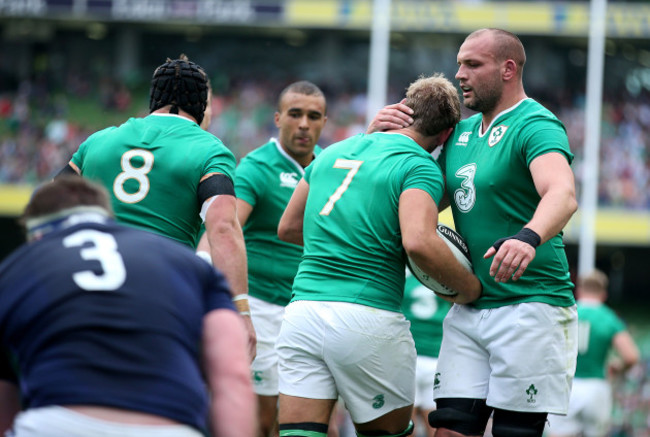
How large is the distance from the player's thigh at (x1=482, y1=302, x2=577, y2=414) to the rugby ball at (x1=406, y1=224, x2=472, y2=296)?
0.27 metres

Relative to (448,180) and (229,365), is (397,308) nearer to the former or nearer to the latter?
Answer: (448,180)

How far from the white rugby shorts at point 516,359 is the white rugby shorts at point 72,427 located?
8.08 ft

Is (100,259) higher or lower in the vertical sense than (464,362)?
higher

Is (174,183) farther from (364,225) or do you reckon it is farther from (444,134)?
(444,134)

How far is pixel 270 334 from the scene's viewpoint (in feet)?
22.2

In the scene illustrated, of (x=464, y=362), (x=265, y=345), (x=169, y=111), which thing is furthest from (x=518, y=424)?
(x=169, y=111)

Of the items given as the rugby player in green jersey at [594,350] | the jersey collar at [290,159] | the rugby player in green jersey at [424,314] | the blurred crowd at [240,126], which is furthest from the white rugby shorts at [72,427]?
the blurred crowd at [240,126]

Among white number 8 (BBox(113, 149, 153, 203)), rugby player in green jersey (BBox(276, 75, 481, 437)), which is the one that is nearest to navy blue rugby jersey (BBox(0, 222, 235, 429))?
rugby player in green jersey (BBox(276, 75, 481, 437))

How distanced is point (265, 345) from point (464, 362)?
2.08 meters

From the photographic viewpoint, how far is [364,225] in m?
4.89

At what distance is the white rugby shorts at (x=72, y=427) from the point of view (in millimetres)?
2719

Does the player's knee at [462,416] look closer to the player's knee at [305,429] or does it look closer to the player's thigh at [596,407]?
the player's knee at [305,429]

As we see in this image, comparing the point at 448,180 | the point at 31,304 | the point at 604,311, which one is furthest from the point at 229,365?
the point at 604,311

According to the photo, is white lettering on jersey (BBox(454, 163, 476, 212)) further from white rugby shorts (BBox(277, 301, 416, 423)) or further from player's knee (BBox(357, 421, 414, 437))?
player's knee (BBox(357, 421, 414, 437))
